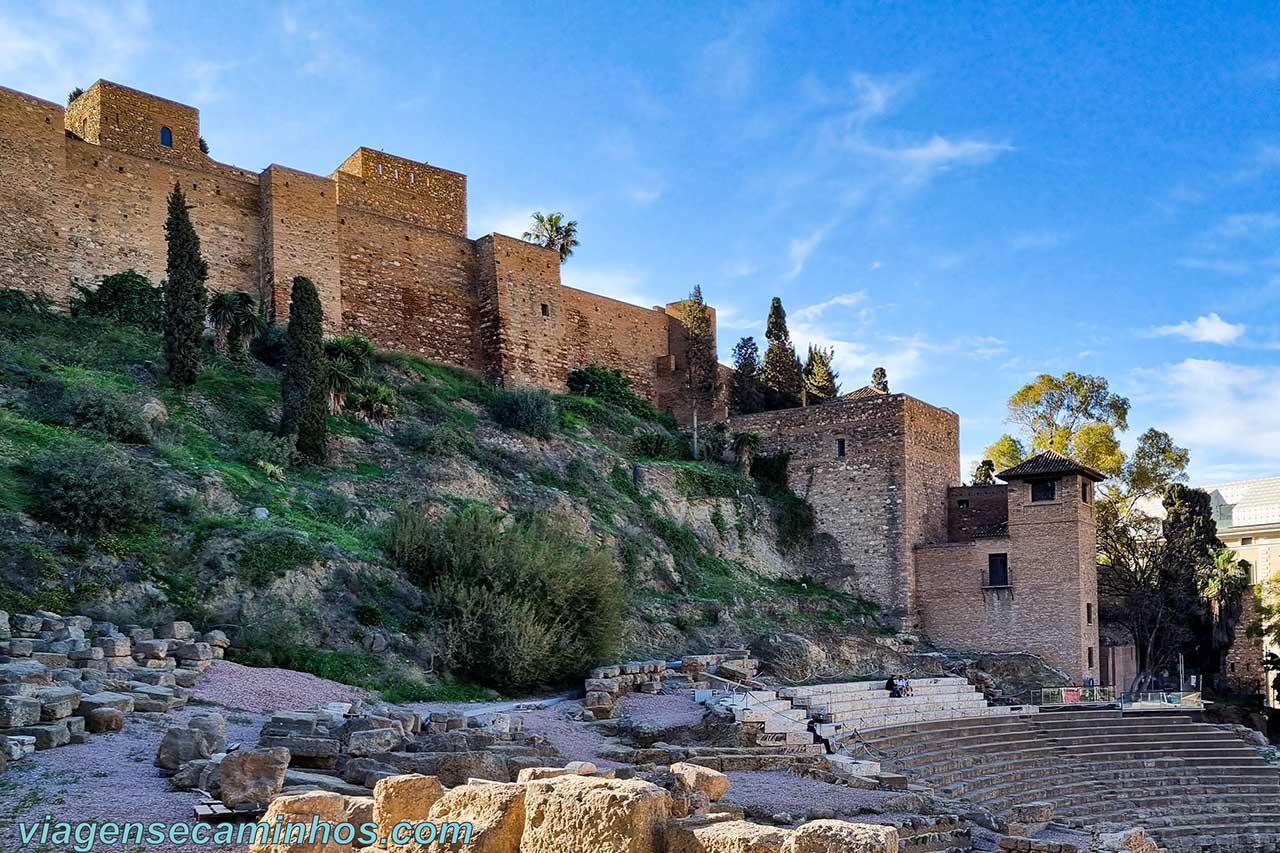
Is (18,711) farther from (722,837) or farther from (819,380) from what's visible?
(819,380)

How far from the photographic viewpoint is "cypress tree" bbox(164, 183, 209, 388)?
802 inches

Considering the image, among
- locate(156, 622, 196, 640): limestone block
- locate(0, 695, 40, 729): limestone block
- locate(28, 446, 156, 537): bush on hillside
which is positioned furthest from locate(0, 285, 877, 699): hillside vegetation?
locate(0, 695, 40, 729): limestone block

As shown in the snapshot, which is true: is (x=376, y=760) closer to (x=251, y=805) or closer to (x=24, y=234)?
(x=251, y=805)

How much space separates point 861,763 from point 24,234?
19.4 metres

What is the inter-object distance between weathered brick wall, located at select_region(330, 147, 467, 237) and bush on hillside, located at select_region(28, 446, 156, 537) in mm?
16086

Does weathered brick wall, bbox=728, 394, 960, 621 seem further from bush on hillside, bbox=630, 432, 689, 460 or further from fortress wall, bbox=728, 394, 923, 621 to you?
bush on hillside, bbox=630, 432, 689, 460

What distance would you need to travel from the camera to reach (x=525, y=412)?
26.2 meters

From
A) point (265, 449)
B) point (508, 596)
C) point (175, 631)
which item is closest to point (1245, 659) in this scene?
point (508, 596)

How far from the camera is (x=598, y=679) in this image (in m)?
16.0

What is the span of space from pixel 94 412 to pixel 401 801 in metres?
14.0

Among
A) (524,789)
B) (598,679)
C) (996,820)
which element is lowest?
(996,820)

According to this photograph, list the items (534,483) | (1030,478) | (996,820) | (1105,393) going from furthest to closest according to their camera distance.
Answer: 1. (1105,393)
2. (1030,478)
3. (534,483)
4. (996,820)

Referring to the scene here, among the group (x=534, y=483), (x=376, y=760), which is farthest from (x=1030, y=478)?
(x=376, y=760)

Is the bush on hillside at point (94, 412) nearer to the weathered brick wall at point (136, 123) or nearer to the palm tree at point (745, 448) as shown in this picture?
the weathered brick wall at point (136, 123)
